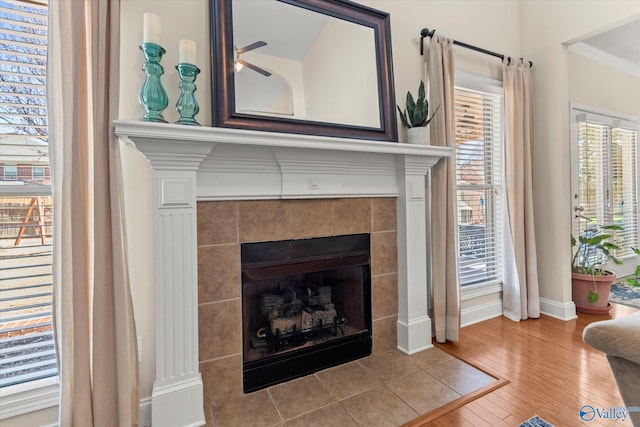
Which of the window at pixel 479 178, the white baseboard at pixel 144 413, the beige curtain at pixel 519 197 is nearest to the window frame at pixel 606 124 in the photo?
the beige curtain at pixel 519 197

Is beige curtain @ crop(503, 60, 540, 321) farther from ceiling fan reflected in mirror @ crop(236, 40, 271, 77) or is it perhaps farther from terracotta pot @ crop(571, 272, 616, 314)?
ceiling fan reflected in mirror @ crop(236, 40, 271, 77)

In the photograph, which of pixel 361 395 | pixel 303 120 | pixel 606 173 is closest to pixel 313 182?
pixel 303 120

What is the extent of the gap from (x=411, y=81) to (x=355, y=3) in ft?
2.20

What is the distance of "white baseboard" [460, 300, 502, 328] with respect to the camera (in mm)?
2693

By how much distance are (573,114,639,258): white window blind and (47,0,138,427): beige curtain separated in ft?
13.4

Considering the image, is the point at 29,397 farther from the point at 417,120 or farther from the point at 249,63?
the point at 417,120

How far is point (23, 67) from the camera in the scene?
142cm

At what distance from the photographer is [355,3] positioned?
6.82 ft

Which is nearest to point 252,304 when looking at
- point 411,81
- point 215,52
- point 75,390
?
point 75,390

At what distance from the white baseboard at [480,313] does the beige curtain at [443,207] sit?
0.38 m

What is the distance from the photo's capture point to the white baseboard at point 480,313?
2693 millimetres

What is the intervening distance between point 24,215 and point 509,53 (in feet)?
12.0

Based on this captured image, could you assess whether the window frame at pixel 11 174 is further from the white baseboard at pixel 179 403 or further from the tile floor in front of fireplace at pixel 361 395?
the tile floor in front of fireplace at pixel 361 395

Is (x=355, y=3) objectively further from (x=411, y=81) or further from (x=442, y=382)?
(x=442, y=382)
